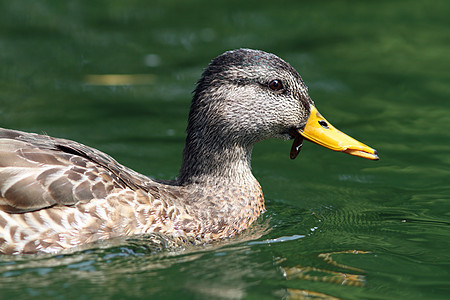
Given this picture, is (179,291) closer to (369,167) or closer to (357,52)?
(369,167)

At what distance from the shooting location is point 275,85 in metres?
8.30

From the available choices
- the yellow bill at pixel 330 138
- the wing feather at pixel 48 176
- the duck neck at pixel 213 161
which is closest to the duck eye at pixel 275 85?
the yellow bill at pixel 330 138

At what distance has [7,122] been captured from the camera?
36.9ft

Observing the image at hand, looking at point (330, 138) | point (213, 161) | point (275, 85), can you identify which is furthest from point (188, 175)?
point (330, 138)

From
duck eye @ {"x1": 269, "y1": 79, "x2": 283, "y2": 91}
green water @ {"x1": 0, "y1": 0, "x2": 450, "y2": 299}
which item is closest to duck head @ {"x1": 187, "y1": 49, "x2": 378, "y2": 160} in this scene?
duck eye @ {"x1": 269, "y1": 79, "x2": 283, "y2": 91}

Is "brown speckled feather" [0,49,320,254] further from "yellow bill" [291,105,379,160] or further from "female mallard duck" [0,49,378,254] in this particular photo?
"yellow bill" [291,105,379,160]

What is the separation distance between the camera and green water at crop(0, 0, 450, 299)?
6984 millimetres

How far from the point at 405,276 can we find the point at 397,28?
8.80 meters

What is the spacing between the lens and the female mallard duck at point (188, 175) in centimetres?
734

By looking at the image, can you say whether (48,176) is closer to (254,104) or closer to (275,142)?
(254,104)

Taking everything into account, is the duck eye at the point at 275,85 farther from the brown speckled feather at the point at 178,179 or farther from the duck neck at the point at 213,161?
the duck neck at the point at 213,161

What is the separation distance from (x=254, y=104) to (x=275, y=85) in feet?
0.99

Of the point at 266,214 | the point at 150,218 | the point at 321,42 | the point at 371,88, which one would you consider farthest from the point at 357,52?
the point at 150,218

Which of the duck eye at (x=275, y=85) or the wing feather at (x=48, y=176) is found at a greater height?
the duck eye at (x=275, y=85)
